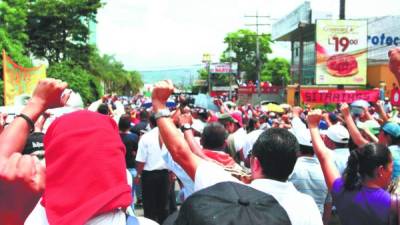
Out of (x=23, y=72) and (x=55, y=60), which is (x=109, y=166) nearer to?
(x=23, y=72)

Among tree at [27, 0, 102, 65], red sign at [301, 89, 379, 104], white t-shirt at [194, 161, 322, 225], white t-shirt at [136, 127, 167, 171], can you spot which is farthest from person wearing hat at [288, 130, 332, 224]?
tree at [27, 0, 102, 65]

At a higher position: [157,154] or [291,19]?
[291,19]

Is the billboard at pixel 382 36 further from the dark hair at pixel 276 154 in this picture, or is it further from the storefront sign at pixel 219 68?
the dark hair at pixel 276 154

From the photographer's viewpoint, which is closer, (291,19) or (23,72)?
(23,72)

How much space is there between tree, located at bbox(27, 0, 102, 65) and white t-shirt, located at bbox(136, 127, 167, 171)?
3549cm

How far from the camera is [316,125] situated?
3.55m

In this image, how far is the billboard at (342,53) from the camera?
2947 centimetres

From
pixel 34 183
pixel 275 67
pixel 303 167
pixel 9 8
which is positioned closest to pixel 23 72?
pixel 303 167

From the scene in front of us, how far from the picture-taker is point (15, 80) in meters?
14.7

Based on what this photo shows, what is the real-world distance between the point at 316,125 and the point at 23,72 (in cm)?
1290

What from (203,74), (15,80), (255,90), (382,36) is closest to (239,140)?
(15,80)

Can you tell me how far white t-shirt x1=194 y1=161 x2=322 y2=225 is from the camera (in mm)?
2418

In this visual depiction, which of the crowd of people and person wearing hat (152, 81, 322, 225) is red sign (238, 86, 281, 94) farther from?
person wearing hat (152, 81, 322, 225)

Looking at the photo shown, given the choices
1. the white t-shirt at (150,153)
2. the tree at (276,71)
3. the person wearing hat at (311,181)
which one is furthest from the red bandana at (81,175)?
the tree at (276,71)
